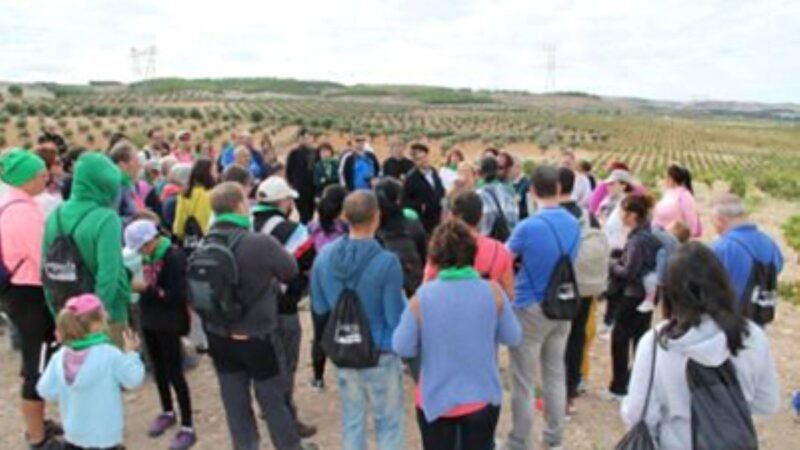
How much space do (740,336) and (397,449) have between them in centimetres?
222

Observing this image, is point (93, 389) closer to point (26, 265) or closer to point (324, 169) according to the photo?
point (26, 265)

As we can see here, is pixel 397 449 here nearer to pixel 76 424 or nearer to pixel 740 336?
pixel 76 424

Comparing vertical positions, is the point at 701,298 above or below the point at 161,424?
above

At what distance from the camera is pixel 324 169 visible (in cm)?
1053

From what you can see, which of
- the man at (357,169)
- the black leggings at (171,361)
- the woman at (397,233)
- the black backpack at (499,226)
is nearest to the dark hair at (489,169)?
the black backpack at (499,226)

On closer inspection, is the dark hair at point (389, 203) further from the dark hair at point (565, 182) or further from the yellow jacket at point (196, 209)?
the yellow jacket at point (196, 209)

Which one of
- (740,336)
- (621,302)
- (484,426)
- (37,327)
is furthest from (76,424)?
(621,302)

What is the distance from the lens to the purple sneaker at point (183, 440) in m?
5.06

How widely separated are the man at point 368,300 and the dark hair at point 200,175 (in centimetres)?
222

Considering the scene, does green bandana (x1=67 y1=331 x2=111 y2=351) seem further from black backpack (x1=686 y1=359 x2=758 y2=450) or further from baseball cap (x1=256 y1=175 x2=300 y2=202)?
black backpack (x1=686 y1=359 x2=758 y2=450)

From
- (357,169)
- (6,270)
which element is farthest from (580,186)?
(6,270)

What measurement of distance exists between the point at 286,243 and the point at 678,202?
3.75 metres

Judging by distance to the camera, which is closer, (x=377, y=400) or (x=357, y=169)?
(x=377, y=400)

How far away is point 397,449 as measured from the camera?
4.27 m
